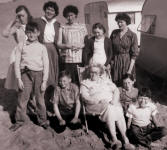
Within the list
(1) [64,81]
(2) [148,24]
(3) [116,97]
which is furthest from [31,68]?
(2) [148,24]

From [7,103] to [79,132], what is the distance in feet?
6.68

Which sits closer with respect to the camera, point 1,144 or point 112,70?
point 1,144

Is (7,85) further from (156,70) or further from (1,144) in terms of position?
(156,70)

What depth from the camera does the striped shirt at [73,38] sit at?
4895mm

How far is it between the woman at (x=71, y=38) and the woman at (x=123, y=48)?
0.62 metres

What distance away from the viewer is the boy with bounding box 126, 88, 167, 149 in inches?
159

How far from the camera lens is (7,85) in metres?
5.04

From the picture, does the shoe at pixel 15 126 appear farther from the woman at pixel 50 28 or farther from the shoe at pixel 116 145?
the shoe at pixel 116 145

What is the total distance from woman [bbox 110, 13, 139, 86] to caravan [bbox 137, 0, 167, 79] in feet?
5.27

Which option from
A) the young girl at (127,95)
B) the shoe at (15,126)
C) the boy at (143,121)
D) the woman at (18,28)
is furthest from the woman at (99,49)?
the shoe at (15,126)

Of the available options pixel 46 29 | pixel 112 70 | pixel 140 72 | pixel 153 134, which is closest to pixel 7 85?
pixel 46 29

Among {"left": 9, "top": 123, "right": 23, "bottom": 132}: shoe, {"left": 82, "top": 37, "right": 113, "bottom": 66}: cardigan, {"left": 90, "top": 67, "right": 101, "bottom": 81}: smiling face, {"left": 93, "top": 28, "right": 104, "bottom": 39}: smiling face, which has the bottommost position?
{"left": 9, "top": 123, "right": 23, "bottom": 132}: shoe

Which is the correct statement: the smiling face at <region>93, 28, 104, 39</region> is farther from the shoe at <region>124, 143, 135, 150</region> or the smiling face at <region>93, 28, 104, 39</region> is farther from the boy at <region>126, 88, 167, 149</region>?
the shoe at <region>124, 143, 135, 150</region>

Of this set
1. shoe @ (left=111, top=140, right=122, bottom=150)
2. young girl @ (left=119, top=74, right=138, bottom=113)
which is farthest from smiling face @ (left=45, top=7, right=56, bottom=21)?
shoe @ (left=111, top=140, right=122, bottom=150)
